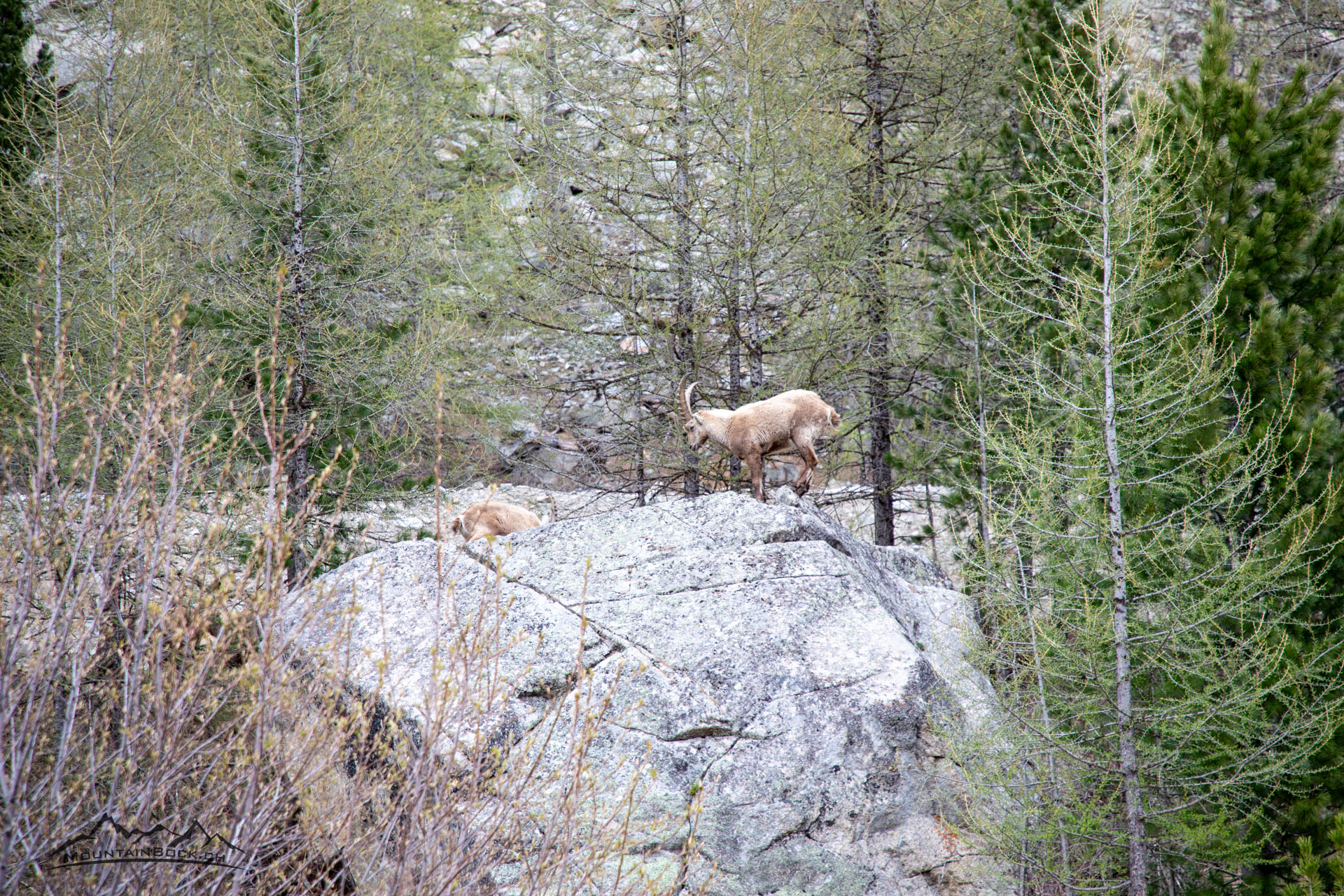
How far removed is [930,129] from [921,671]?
1063 cm

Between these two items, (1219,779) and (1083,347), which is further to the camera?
(1083,347)

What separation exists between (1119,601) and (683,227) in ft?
22.4

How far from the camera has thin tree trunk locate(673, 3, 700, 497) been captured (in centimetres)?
1079

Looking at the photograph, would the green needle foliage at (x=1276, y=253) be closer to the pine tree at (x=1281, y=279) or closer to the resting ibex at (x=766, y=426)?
the pine tree at (x=1281, y=279)

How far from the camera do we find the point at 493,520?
9.49 meters

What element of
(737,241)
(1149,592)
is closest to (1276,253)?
(1149,592)

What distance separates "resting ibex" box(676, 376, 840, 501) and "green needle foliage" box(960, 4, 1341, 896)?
143 cm

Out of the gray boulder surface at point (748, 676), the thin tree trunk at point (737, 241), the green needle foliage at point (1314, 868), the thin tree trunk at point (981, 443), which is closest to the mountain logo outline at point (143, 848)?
the gray boulder surface at point (748, 676)

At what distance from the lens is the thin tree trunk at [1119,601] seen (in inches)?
224

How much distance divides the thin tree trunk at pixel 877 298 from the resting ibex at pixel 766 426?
16.7ft

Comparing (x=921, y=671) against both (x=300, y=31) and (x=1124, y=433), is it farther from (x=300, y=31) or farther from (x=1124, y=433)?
(x=300, y=31)

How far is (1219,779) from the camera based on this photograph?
6082 millimetres

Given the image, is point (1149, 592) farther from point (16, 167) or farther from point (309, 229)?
point (16, 167)

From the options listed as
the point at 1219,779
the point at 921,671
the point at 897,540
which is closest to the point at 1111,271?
the point at 921,671
